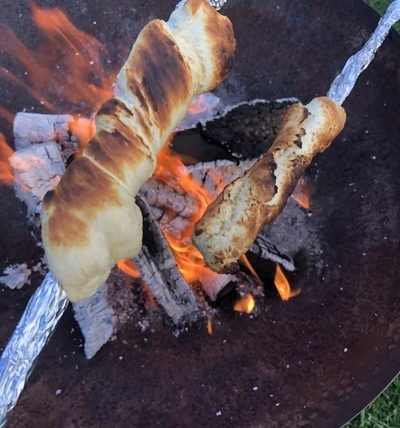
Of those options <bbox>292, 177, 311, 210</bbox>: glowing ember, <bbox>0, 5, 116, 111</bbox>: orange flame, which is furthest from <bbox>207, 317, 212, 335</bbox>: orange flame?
<bbox>0, 5, 116, 111</bbox>: orange flame

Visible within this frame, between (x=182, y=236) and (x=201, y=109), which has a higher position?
(x=201, y=109)

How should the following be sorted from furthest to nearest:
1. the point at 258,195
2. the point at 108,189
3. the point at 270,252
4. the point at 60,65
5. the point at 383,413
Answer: the point at 383,413 → the point at 60,65 → the point at 270,252 → the point at 258,195 → the point at 108,189

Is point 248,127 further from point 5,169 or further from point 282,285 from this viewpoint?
point 5,169

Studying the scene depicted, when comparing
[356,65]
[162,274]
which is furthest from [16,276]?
[356,65]

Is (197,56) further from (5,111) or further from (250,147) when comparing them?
(5,111)

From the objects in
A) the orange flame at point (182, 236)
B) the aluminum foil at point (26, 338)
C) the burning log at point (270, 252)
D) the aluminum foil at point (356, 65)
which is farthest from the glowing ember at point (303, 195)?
the aluminum foil at point (26, 338)
